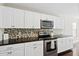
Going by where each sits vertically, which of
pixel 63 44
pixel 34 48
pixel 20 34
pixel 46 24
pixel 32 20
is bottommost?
pixel 63 44

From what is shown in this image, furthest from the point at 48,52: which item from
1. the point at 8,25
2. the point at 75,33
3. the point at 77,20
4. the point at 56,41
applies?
the point at 77,20

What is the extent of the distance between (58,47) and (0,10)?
282 centimetres

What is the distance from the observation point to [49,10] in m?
5.75

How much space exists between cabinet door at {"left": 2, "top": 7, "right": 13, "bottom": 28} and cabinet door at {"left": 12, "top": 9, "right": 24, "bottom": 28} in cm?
15

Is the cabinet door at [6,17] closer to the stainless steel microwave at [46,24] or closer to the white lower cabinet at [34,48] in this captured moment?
the white lower cabinet at [34,48]

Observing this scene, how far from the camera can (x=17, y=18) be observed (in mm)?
3900

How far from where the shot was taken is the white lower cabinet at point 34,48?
3694 millimetres

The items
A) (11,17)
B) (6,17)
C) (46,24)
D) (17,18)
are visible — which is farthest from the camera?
(46,24)

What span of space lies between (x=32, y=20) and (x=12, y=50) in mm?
1626

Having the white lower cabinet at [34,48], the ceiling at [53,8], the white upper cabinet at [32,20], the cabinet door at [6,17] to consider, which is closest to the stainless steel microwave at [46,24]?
the white upper cabinet at [32,20]

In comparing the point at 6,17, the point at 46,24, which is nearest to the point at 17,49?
the point at 6,17

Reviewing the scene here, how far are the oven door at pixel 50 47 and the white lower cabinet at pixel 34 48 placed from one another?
0.26 metres

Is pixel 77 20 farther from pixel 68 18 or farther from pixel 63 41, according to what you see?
pixel 63 41

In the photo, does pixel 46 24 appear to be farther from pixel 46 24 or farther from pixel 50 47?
pixel 50 47
